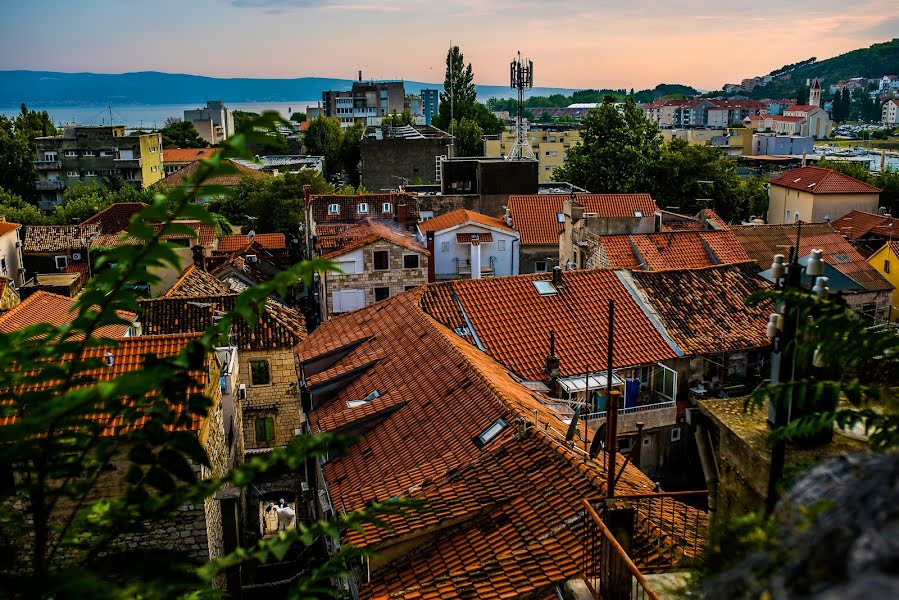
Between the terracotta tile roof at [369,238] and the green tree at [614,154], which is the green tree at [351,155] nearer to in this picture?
the green tree at [614,154]

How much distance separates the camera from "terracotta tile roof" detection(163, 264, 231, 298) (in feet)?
95.1

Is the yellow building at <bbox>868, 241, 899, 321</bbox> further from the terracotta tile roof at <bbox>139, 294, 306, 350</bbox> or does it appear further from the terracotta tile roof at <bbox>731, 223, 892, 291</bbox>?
the terracotta tile roof at <bbox>139, 294, 306, 350</bbox>

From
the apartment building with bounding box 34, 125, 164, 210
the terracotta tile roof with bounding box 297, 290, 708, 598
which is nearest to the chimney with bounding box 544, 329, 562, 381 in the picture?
the terracotta tile roof with bounding box 297, 290, 708, 598

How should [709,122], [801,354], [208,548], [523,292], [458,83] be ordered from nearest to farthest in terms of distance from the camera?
1. [801,354]
2. [208,548]
3. [523,292]
4. [458,83]
5. [709,122]

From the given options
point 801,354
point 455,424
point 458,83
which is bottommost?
point 455,424

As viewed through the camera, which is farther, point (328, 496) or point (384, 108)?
point (384, 108)

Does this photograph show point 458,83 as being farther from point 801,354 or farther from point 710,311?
point 801,354

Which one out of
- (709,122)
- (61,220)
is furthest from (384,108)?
(61,220)

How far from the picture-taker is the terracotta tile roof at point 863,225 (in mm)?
41500

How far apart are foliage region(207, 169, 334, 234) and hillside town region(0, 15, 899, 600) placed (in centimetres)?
29

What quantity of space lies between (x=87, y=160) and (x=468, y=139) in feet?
115

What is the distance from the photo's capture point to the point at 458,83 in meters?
90.1

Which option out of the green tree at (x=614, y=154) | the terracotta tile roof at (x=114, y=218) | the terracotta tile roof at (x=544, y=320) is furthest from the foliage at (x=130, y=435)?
the green tree at (x=614, y=154)

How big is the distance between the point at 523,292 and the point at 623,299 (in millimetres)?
2907
